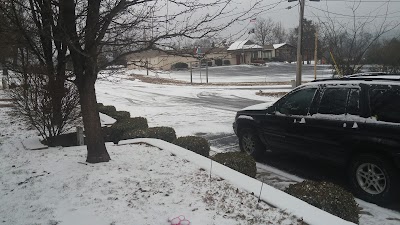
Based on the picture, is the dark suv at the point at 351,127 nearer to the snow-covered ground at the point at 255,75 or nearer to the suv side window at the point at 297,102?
the suv side window at the point at 297,102

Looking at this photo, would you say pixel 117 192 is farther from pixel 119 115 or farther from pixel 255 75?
pixel 255 75

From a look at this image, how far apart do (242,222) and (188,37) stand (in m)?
2.83

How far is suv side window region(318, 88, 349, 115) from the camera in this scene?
5289mm

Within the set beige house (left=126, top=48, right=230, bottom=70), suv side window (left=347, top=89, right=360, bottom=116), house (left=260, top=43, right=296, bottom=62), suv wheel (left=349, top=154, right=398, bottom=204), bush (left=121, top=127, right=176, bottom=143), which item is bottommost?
suv wheel (left=349, top=154, right=398, bottom=204)

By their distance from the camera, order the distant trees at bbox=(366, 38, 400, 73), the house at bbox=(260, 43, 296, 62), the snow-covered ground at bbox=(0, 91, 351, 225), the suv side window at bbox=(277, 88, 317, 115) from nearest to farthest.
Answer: the snow-covered ground at bbox=(0, 91, 351, 225) < the suv side window at bbox=(277, 88, 317, 115) < the distant trees at bbox=(366, 38, 400, 73) < the house at bbox=(260, 43, 296, 62)

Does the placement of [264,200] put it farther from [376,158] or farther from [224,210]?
[376,158]

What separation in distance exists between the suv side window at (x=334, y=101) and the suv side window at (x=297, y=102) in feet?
0.92

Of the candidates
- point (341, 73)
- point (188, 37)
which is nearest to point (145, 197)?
point (188, 37)

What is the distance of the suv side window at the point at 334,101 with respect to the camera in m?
5.29

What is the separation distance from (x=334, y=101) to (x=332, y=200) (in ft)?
7.22

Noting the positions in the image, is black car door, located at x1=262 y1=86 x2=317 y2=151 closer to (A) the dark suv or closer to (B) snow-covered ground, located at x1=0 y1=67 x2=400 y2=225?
(A) the dark suv

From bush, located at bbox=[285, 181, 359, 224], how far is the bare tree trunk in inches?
121

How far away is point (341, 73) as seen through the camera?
587 inches

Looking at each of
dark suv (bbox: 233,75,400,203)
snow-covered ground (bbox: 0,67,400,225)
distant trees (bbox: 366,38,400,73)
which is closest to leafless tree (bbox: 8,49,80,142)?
snow-covered ground (bbox: 0,67,400,225)
